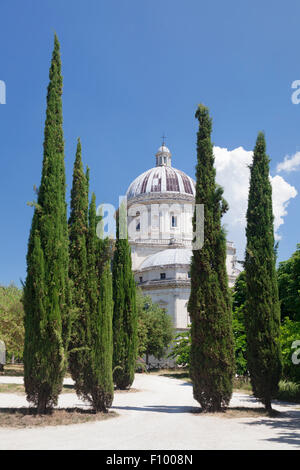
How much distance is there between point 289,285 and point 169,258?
108ft

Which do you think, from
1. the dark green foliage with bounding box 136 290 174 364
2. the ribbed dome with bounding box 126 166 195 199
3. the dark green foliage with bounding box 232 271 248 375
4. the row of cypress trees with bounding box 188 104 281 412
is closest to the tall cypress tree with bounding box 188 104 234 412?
the row of cypress trees with bounding box 188 104 281 412

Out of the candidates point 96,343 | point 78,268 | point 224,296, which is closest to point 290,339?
point 224,296

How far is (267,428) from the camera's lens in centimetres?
1028

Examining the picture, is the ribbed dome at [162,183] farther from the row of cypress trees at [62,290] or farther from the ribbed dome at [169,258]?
the row of cypress trees at [62,290]

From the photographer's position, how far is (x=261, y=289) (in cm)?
1395

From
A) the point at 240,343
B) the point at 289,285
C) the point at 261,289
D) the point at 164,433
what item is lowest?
the point at 164,433

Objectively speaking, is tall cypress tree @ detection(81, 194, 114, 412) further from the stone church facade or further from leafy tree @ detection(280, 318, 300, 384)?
the stone church facade

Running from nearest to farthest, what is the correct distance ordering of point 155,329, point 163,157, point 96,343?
point 96,343 < point 155,329 < point 163,157

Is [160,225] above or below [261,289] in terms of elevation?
above

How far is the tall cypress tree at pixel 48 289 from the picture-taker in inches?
426

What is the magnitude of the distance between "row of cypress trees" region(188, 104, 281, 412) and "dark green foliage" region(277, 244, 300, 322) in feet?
7.09

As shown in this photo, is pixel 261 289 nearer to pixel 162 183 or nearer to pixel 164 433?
pixel 164 433

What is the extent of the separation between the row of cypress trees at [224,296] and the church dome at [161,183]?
48.1 m
